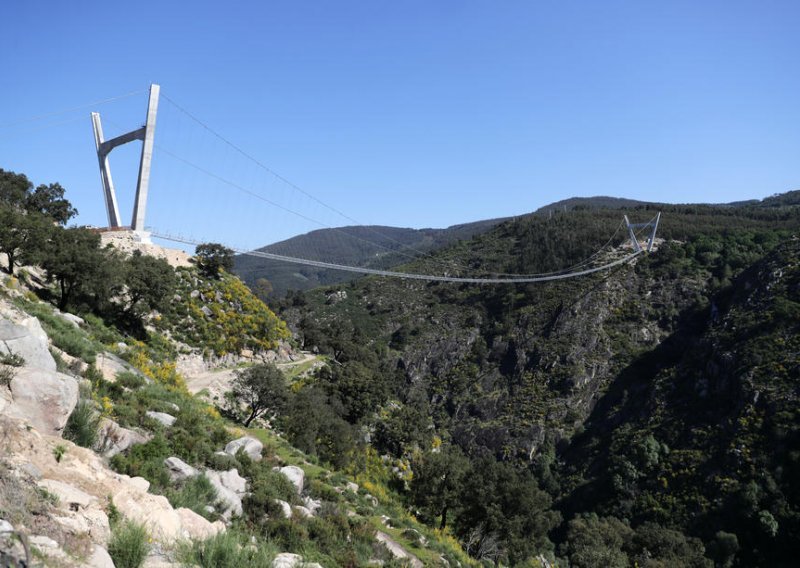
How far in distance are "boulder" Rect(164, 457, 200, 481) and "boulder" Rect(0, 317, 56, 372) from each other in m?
2.03

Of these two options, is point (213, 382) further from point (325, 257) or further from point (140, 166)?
point (325, 257)

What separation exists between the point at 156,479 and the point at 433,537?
9484 mm

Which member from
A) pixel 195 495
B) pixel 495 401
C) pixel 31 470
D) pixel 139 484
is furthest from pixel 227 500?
pixel 495 401

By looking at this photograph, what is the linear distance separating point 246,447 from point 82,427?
410 centimetres

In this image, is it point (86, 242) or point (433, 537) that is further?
point (86, 242)

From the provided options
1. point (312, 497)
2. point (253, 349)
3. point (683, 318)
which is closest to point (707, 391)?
point (683, 318)

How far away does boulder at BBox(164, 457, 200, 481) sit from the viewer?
7.33 metres

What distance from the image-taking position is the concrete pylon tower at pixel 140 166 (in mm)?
26141

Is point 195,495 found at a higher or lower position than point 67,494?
lower

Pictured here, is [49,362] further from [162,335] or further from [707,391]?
[707,391]

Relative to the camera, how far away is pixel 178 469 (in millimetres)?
7457

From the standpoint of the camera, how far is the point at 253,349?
98.0 ft

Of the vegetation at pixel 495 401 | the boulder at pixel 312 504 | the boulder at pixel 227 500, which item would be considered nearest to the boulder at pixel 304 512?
the vegetation at pixel 495 401

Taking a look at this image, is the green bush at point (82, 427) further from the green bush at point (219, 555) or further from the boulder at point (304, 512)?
the boulder at point (304, 512)
